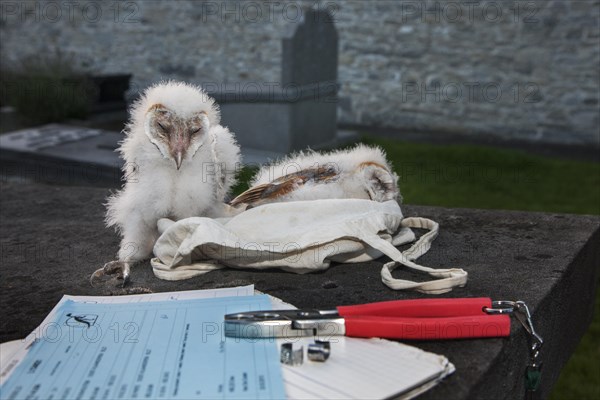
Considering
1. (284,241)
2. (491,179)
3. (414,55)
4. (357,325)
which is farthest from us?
(414,55)

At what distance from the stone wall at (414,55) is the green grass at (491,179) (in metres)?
1.06

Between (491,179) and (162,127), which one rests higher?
(162,127)

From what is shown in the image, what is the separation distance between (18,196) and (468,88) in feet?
20.3

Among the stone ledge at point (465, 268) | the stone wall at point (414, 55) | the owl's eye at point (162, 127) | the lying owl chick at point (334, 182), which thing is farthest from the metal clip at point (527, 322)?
the stone wall at point (414, 55)

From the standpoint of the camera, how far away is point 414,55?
8.26 metres

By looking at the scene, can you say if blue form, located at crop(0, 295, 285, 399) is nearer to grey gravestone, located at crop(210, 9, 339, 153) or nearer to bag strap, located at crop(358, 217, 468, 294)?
bag strap, located at crop(358, 217, 468, 294)

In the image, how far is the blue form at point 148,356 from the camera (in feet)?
3.61

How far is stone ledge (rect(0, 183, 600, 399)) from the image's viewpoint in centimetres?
130

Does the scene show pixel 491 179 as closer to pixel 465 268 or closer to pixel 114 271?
pixel 465 268

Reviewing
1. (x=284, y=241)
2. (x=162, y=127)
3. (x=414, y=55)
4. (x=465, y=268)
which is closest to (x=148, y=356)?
(x=284, y=241)

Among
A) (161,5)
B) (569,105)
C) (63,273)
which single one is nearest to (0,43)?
(161,5)

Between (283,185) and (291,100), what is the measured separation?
4.15 metres

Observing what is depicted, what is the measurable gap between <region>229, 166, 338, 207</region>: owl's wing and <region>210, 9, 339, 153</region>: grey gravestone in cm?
403

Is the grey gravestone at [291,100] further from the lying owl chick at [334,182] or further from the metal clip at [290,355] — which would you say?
the metal clip at [290,355]
